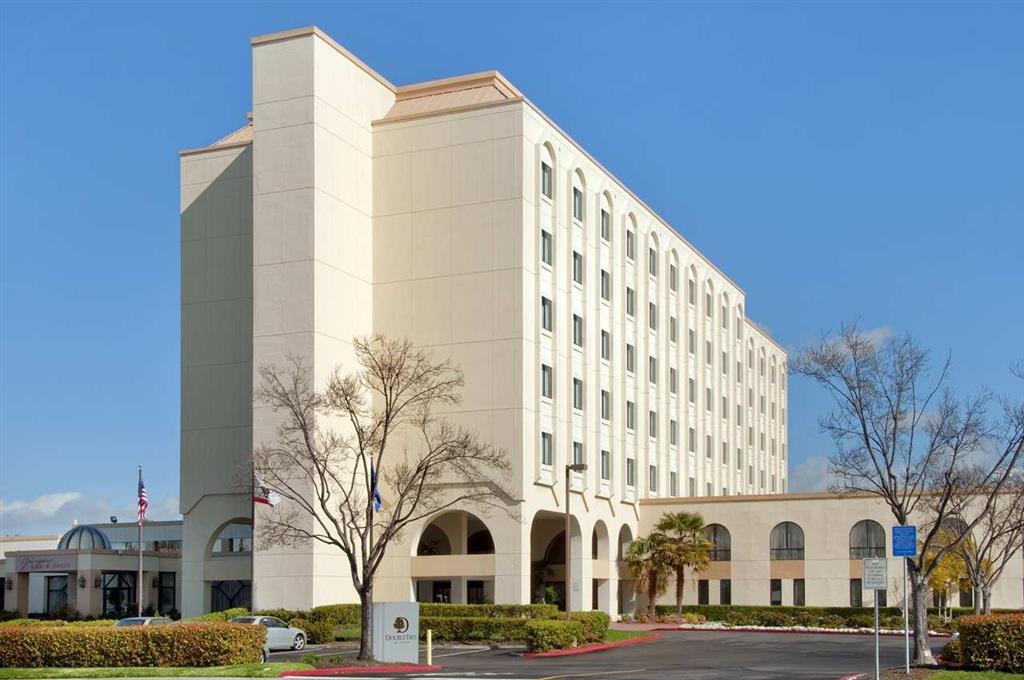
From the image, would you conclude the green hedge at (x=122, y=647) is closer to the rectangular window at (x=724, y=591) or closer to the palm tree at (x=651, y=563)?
the palm tree at (x=651, y=563)

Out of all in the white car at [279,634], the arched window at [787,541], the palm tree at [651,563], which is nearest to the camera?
the white car at [279,634]

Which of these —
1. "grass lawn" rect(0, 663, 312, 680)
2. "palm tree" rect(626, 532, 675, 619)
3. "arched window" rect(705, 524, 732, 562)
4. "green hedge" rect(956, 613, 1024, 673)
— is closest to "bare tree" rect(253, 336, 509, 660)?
"palm tree" rect(626, 532, 675, 619)

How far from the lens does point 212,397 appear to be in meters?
66.1

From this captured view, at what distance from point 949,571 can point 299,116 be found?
38264 mm

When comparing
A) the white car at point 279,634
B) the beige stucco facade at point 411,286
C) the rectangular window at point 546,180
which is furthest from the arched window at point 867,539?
the white car at point 279,634

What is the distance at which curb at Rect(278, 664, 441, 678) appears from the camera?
3622cm

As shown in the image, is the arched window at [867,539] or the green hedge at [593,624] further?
the arched window at [867,539]

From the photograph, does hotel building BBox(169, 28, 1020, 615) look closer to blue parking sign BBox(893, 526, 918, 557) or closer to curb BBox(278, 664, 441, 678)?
curb BBox(278, 664, 441, 678)

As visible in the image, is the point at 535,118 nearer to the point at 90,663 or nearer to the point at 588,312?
the point at 588,312

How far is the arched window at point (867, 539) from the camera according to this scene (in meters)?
67.7

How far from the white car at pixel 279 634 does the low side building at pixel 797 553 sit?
28.1m

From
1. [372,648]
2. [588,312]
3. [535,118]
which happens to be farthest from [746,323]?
[372,648]

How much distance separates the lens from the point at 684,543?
70.3 metres

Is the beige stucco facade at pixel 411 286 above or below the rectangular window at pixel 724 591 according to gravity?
above
